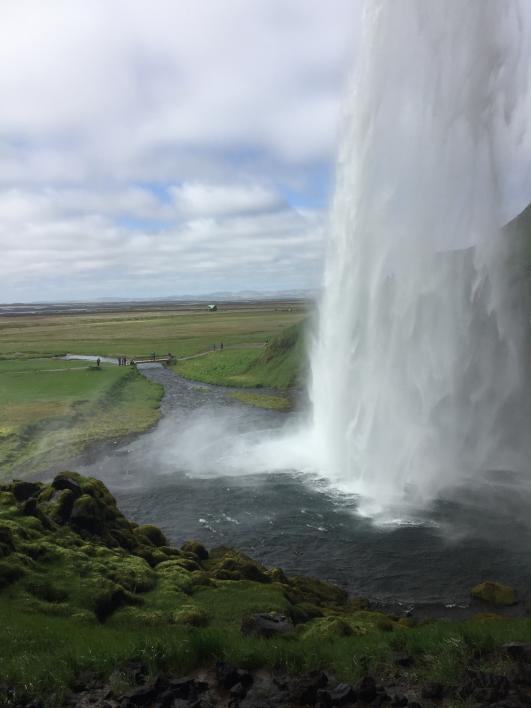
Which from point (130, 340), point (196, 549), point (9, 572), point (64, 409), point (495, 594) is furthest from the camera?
point (130, 340)

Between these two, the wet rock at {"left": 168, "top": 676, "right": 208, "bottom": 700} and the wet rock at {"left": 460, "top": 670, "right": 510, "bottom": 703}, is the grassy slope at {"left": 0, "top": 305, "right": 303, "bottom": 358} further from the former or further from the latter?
the wet rock at {"left": 460, "top": 670, "right": 510, "bottom": 703}

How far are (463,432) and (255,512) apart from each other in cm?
1715

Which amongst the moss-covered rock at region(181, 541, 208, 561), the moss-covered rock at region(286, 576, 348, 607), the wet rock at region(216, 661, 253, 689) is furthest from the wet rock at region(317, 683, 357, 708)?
the moss-covered rock at region(181, 541, 208, 561)

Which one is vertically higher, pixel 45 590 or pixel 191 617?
pixel 45 590

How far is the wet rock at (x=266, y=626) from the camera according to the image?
45.0ft

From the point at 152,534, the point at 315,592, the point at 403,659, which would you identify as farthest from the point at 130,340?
the point at 403,659

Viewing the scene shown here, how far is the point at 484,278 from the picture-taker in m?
43.2

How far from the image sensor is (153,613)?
15.5m

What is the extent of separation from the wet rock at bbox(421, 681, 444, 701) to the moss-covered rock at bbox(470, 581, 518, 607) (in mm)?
9966

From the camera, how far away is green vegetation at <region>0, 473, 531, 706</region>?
11273 mm

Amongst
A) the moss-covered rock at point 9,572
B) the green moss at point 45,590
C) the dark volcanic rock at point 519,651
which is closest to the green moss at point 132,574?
the green moss at point 45,590

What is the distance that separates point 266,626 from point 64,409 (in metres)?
42.8

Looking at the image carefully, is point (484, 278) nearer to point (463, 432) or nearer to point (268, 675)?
point (463, 432)

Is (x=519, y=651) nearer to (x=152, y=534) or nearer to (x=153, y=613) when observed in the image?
(x=153, y=613)
